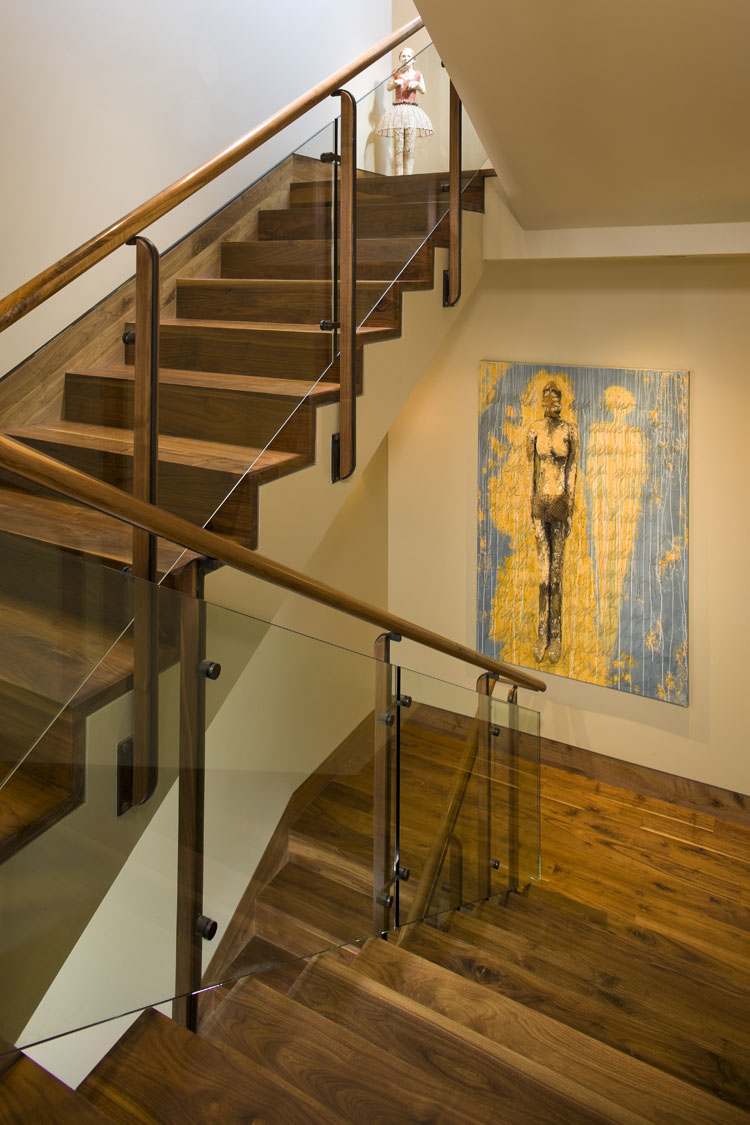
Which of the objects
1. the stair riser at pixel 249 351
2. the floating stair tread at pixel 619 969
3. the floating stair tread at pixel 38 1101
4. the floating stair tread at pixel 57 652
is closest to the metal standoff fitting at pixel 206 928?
the floating stair tread at pixel 38 1101

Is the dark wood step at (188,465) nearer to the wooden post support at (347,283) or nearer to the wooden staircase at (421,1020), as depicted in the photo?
the wooden post support at (347,283)

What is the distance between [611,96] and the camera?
2.50 meters

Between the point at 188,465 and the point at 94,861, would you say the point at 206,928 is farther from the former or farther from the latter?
the point at 188,465

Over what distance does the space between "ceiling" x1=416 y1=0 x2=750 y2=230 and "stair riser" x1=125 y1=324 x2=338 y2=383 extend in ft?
3.03

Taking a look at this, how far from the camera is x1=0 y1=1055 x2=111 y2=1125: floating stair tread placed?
1.37m

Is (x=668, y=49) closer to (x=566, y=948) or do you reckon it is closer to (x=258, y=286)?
(x=258, y=286)

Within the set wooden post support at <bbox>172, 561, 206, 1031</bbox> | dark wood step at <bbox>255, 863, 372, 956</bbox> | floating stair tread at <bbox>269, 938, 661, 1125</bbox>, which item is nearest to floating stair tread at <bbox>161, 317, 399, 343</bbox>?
wooden post support at <bbox>172, 561, 206, 1031</bbox>

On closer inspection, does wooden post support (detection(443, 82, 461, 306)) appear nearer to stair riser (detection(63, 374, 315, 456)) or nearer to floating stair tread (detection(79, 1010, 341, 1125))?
stair riser (detection(63, 374, 315, 456))

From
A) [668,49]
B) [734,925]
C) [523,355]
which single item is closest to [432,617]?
[523,355]

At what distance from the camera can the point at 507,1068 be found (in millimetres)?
1923

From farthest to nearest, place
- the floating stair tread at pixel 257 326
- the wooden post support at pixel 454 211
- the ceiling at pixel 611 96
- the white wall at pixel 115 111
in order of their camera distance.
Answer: the wooden post support at pixel 454 211, the white wall at pixel 115 111, the floating stair tread at pixel 257 326, the ceiling at pixel 611 96

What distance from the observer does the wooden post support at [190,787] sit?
1652 mm

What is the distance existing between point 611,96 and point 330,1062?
2.63m

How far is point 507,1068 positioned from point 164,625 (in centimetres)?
126
